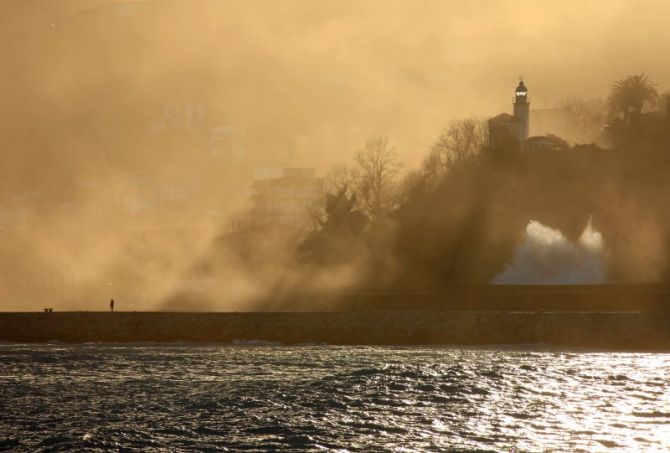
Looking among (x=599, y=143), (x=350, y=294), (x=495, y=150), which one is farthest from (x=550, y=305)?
(x=599, y=143)

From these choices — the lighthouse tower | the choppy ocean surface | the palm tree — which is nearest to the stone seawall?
the choppy ocean surface

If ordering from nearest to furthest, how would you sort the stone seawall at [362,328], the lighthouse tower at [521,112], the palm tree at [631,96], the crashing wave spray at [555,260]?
the stone seawall at [362,328] → the crashing wave spray at [555,260] → the palm tree at [631,96] → the lighthouse tower at [521,112]

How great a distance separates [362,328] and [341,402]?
32688mm

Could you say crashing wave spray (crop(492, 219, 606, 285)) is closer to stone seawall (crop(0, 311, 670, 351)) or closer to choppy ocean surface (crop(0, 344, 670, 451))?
stone seawall (crop(0, 311, 670, 351))

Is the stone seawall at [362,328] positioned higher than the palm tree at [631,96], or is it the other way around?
the palm tree at [631,96]

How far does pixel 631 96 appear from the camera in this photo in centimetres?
15250

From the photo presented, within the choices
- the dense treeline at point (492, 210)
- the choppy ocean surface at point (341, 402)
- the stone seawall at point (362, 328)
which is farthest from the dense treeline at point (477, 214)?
the choppy ocean surface at point (341, 402)

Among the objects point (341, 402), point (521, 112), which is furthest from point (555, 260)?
point (521, 112)

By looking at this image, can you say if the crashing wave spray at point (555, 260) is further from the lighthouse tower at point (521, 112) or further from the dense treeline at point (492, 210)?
the lighthouse tower at point (521, 112)

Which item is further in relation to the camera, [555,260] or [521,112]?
[521,112]

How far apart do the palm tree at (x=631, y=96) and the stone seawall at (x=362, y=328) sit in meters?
85.5

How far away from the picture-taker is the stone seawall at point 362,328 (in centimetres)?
6788

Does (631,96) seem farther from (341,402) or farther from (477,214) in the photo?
(341,402)

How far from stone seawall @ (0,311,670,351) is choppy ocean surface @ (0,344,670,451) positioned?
7.33 m
